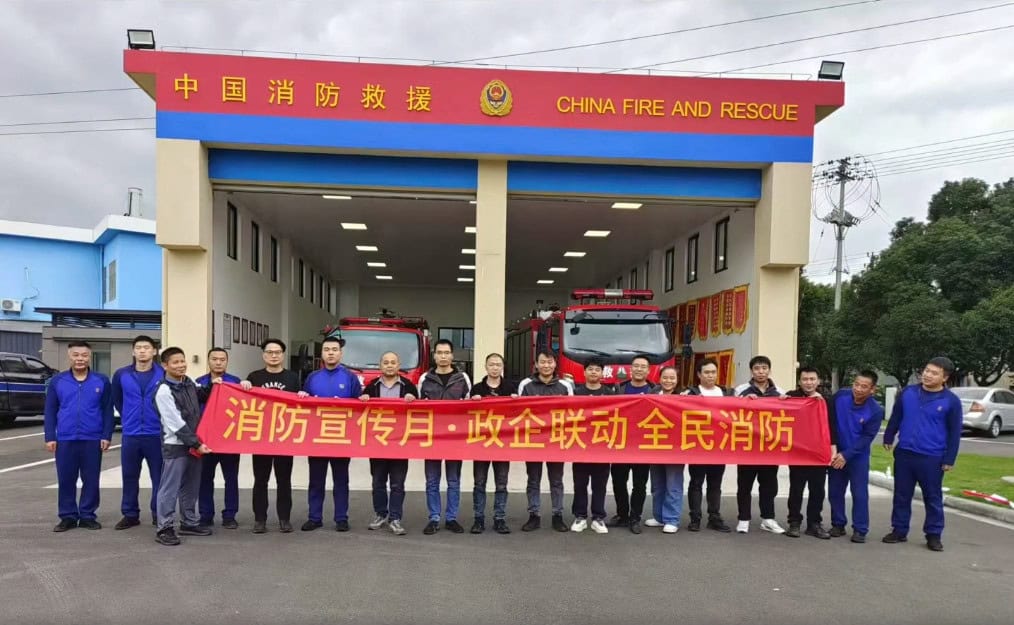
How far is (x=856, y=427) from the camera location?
732cm

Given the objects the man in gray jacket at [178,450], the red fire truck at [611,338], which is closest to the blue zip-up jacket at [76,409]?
the man in gray jacket at [178,450]

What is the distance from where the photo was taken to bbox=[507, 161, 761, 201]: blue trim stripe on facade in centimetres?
1348

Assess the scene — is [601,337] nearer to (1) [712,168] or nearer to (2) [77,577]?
(1) [712,168]

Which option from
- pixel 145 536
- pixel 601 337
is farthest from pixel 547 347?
pixel 145 536

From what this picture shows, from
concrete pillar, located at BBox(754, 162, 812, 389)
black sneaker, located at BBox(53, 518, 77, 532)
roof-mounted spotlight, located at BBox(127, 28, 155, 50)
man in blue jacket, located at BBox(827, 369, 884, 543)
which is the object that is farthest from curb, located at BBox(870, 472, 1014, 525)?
roof-mounted spotlight, located at BBox(127, 28, 155, 50)

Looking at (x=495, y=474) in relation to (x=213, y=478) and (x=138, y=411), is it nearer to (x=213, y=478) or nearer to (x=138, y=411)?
(x=213, y=478)

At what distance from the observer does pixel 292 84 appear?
12.4 metres

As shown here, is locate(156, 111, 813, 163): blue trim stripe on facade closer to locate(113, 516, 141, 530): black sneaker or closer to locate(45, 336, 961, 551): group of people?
locate(45, 336, 961, 551): group of people

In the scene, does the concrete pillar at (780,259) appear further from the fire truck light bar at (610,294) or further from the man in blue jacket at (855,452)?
the man in blue jacket at (855,452)

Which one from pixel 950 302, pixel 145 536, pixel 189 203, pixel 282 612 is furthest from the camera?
pixel 950 302

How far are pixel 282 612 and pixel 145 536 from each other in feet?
8.77

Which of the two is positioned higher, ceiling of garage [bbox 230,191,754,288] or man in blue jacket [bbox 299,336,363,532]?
ceiling of garage [bbox 230,191,754,288]

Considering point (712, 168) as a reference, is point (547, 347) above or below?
below

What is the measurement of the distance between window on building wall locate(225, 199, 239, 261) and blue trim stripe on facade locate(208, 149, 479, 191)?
3412 millimetres
